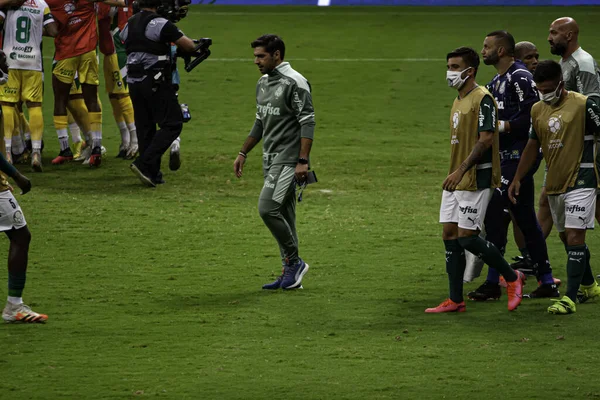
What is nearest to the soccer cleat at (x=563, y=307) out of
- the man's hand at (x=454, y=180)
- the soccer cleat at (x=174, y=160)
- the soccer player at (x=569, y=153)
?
the soccer player at (x=569, y=153)

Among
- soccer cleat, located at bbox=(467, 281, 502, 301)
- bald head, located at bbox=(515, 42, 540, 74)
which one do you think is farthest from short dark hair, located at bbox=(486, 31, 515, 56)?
soccer cleat, located at bbox=(467, 281, 502, 301)

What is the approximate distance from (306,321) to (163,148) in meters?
5.43

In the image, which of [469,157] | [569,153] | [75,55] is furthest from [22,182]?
[75,55]

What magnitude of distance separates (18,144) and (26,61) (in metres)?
1.39

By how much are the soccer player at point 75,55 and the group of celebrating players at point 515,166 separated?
6.93 meters

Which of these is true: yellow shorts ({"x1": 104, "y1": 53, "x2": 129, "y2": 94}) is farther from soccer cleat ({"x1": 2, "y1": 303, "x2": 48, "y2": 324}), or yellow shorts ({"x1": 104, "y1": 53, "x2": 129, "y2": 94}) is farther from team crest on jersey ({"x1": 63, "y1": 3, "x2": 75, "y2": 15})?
soccer cleat ({"x1": 2, "y1": 303, "x2": 48, "y2": 324})

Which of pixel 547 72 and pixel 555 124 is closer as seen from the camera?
pixel 547 72

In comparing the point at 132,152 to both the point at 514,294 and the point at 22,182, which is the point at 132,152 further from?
the point at 514,294

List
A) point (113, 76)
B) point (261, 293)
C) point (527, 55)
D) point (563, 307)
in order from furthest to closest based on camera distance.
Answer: point (113, 76) → point (527, 55) → point (261, 293) → point (563, 307)

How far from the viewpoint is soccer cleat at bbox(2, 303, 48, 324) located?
25.3 feet

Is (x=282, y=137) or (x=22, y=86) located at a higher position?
(x=282, y=137)

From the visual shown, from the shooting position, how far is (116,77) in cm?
1470

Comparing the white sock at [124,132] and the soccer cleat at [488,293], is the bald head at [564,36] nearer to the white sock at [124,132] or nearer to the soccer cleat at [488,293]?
the soccer cleat at [488,293]

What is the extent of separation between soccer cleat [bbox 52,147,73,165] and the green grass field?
0.80 ft
